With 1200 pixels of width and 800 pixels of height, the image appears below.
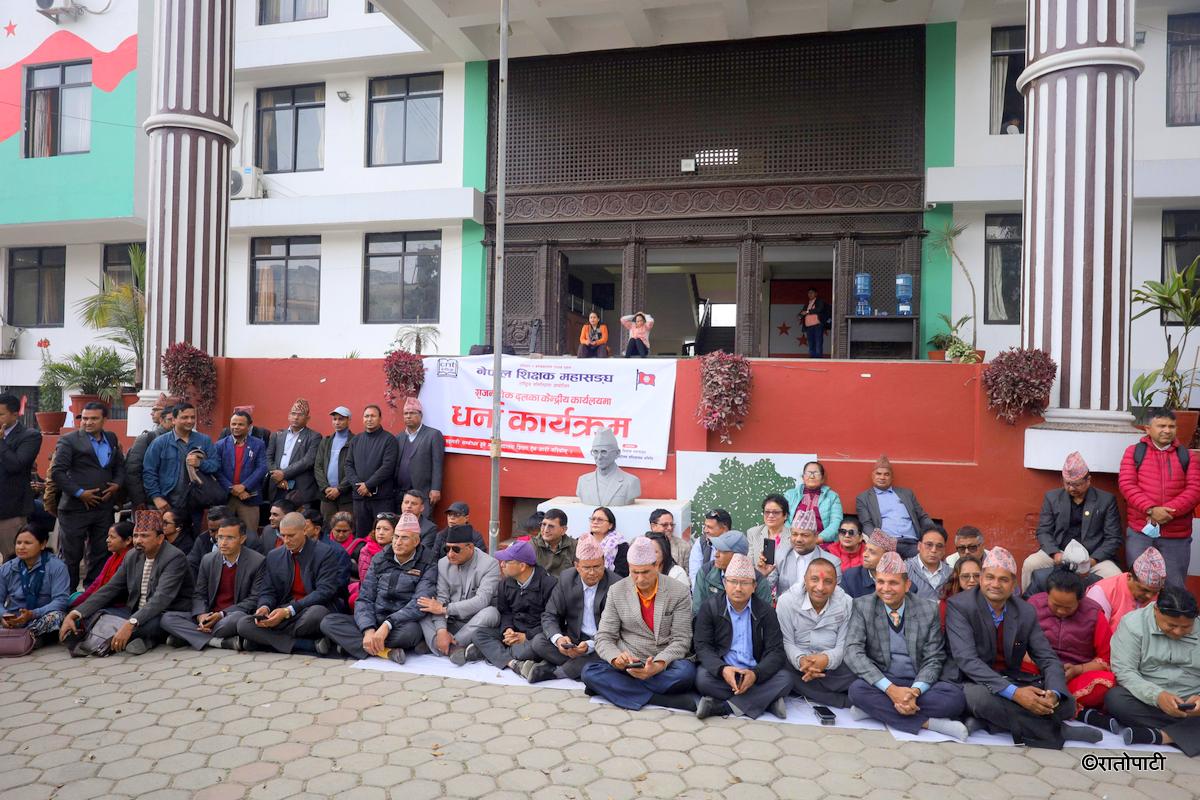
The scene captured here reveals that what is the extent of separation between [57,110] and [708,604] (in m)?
16.1

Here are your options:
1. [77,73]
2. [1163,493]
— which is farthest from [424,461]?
[77,73]

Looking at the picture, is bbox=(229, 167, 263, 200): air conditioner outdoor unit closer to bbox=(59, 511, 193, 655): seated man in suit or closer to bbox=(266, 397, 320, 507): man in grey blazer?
bbox=(266, 397, 320, 507): man in grey blazer

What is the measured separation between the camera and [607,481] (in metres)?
7.70

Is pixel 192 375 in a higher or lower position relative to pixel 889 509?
higher

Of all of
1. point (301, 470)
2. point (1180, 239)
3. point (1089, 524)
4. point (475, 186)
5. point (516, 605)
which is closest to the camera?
point (516, 605)

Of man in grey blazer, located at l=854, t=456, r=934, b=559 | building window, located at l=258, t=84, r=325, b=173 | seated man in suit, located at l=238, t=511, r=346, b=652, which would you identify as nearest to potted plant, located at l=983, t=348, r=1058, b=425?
man in grey blazer, located at l=854, t=456, r=934, b=559

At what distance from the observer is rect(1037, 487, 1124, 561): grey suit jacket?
257 inches

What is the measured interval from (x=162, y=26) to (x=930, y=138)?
10696 mm

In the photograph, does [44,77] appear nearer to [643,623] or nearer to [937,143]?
[937,143]

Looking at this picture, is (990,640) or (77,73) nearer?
(990,640)

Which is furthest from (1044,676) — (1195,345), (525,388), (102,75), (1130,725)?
(102,75)

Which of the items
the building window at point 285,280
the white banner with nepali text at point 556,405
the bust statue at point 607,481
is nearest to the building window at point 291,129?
the building window at point 285,280

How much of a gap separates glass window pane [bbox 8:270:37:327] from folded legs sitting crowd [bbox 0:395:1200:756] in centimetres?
1168

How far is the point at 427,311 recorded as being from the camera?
46.2 ft
